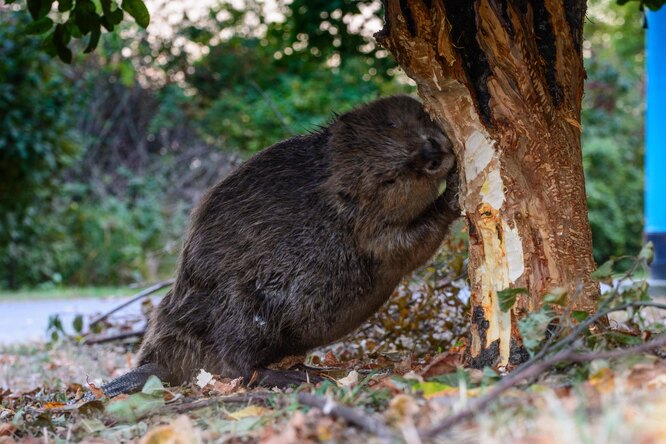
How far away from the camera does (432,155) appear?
9.11ft

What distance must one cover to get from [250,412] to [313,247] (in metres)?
1.02

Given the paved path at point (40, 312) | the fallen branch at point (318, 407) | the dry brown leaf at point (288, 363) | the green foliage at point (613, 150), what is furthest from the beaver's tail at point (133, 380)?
the green foliage at point (613, 150)

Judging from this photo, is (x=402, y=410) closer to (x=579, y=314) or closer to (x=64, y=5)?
(x=579, y=314)

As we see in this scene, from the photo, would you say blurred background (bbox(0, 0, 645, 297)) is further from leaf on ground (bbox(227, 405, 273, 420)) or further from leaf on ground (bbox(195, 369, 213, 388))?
leaf on ground (bbox(227, 405, 273, 420))

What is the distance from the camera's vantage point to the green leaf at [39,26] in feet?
10.2

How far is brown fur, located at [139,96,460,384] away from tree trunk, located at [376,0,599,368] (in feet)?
0.94

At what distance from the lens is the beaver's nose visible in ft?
9.11

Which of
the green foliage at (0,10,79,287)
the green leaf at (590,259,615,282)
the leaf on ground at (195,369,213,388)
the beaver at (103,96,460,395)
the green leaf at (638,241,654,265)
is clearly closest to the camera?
the green leaf at (638,241,654,265)

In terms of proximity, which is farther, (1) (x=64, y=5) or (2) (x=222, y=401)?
(1) (x=64, y=5)

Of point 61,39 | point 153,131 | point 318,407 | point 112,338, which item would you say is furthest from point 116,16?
point 153,131

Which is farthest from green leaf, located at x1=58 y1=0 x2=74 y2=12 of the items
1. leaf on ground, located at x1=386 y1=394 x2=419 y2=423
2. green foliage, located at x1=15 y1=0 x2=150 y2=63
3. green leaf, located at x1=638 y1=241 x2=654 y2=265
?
green leaf, located at x1=638 y1=241 x2=654 y2=265

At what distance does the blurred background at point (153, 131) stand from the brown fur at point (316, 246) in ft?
24.2

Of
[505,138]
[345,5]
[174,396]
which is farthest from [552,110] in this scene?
[345,5]

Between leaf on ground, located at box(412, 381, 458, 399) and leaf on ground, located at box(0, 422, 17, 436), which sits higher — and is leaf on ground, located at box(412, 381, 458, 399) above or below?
above
